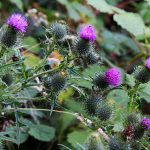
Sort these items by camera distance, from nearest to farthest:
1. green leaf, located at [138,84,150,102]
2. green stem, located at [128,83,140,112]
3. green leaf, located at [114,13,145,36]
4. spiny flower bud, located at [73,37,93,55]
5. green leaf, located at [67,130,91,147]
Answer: spiny flower bud, located at [73,37,93,55] < green stem, located at [128,83,140,112] < green leaf, located at [138,84,150,102] < green leaf, located at [67,130,91,147] < green leaf, located at [114,13,145,36]

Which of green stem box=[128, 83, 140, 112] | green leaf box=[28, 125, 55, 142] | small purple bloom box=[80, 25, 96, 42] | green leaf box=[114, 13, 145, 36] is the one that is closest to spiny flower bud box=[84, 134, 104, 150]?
green stem box=[128, 83, 140, 112]

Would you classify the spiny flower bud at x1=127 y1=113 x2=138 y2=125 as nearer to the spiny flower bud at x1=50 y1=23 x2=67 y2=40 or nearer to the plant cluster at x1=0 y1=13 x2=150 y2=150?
the plant cluster at x1=0 y1=13 x2=150 y2=150

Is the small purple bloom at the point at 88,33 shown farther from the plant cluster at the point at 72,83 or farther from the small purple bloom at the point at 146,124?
the small purple bloom at the point at 146,124

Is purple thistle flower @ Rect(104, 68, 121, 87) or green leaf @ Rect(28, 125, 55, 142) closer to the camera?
purple thistle flower @ Rect(104, 68, 121, 87)

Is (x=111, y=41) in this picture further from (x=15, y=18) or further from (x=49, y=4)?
(x=15, y=18)

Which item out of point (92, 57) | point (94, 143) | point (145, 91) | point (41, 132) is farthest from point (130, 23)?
point (94, 143)

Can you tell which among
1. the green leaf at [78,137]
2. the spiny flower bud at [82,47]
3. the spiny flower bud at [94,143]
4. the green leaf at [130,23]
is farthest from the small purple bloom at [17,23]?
the green leaf at [130,23]

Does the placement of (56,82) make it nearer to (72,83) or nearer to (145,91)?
(72,83)
